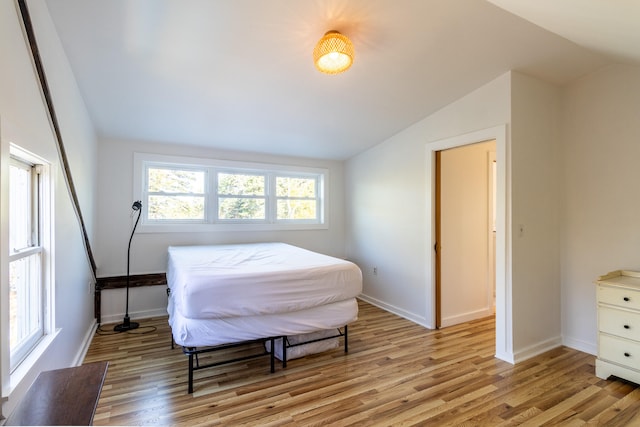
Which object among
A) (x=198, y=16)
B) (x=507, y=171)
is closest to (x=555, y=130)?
(x=507, y=171)

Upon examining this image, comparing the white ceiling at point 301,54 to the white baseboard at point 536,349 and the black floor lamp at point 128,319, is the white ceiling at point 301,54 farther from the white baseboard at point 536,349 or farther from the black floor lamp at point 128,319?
the white baseboard at point 536,349

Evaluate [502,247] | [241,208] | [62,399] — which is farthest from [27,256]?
[502,247]

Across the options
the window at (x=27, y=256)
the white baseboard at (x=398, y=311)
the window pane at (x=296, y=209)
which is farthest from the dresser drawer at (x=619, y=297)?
the window at (x=27, y=256)

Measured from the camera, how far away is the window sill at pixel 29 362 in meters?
1.33

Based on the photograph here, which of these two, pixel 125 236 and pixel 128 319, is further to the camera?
pixel 125 236

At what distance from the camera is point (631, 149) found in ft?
8.64

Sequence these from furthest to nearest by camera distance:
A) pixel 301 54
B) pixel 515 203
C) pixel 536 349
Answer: pixel 536 349 < pixel 515 203 < pixel 301 54

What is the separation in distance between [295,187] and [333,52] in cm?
296

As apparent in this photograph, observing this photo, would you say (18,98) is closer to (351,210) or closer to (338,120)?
(338,120)

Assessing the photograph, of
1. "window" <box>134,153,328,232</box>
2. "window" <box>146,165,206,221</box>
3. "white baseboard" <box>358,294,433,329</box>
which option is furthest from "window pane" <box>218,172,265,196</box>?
"white baseboard" <box>358,294,433,329</box>

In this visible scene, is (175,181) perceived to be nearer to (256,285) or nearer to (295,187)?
(295,187)

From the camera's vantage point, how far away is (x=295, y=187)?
4891 millimetres

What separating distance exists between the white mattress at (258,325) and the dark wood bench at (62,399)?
84 centimetres

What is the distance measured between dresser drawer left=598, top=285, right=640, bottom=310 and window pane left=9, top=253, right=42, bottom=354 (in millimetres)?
3836
